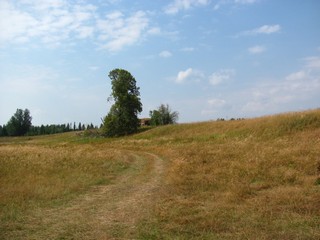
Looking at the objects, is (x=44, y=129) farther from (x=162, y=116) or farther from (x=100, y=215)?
(x=100, y=215)

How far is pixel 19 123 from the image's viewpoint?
15075 centimetres

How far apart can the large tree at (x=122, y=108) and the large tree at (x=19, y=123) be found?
88.0 m

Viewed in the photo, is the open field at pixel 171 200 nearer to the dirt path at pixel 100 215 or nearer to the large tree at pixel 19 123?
the dirt path at pixel 100 215

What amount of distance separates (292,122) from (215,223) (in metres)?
32.7

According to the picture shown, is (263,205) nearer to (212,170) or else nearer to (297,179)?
(297,179)

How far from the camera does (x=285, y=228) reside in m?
8.23

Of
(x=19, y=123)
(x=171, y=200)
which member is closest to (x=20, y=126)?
(x=19, y=123)

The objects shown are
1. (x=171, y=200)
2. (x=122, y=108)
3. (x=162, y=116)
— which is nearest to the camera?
(x=171, y=200)

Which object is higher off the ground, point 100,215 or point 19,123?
point 19,123

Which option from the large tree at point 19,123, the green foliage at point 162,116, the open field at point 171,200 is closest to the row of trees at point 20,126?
the large tree at point 19,123

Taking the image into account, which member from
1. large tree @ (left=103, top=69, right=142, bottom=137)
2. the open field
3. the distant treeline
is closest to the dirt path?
the open field

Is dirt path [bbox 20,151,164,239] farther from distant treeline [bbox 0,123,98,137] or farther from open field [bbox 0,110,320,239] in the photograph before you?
distant treeline [bbox 0,123,98,137]

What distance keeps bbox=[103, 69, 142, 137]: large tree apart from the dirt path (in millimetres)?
58034

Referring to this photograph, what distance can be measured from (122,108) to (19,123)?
9236 centimetres
